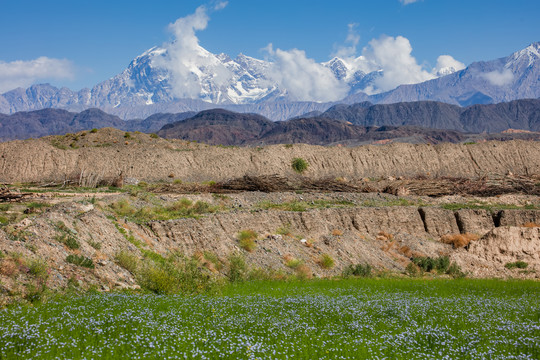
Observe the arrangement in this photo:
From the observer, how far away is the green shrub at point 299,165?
203 ft

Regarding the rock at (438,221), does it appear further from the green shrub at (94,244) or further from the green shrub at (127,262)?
the green shrub at (94,244)

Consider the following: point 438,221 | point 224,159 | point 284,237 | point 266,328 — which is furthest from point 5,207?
point 224,159

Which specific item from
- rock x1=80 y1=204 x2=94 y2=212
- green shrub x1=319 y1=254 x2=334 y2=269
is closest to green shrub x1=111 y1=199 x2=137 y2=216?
rock x1=80 y1=204 x2=94 y2=212

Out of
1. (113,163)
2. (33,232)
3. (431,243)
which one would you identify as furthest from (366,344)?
(113,163)

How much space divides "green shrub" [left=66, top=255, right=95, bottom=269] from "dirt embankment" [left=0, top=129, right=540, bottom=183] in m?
31.3

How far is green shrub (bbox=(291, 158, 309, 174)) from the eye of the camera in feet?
203

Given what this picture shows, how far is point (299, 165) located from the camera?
62.0 metres

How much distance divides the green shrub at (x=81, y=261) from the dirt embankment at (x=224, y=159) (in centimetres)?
3132

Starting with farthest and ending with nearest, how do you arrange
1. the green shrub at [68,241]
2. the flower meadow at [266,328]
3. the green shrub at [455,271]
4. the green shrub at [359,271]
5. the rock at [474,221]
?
the rock at [474,221]
the green shrub at [455,271]
the green shrub at [359,271]
the green shrub at [68,241]
the flower meadow at [266,328]

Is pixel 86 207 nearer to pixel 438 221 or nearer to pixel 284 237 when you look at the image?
pixel 284 237

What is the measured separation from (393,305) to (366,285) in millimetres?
6454

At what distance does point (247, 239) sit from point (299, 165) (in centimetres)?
3677

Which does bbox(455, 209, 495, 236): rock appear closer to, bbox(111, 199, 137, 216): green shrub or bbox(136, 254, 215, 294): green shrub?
bbox(111, 199, 137, 216): green shrub

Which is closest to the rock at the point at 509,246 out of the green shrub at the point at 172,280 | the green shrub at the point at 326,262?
the green shrub at the point at 326,262
